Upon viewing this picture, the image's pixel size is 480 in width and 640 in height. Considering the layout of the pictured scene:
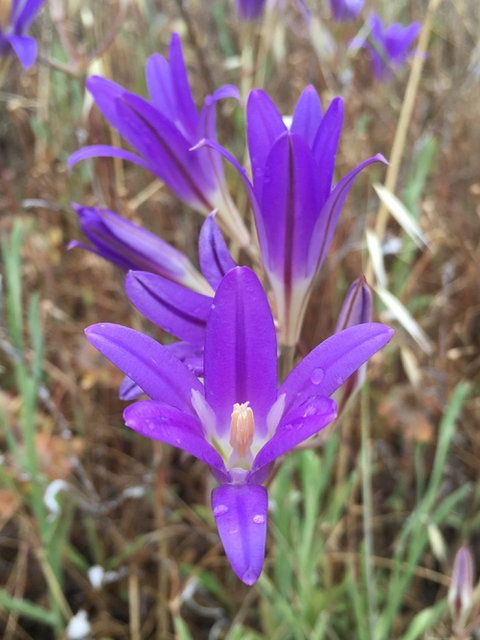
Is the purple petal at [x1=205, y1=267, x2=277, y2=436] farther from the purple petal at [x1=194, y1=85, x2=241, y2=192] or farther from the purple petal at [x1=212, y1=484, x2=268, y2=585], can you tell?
the purple petal at [x1=194, y1=85, x2=241, y2=192]

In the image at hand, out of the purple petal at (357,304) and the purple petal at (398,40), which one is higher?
the purple petal at (398,40)

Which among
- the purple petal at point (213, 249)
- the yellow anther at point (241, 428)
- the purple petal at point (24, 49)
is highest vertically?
the purple petal at point (24, 49)

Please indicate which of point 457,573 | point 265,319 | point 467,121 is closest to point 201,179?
point 265,319

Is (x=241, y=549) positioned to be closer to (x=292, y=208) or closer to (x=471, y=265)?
(x=292, y=208)

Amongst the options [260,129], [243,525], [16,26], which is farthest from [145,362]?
[16,26]

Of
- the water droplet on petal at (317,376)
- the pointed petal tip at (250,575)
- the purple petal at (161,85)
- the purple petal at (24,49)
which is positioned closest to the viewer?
the pointed petal tip at (250,575)

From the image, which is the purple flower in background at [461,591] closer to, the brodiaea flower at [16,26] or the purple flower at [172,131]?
the purple flower at [172,131]

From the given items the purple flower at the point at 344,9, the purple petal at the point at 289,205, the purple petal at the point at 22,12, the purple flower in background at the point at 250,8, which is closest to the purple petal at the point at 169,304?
the purple petal at the point at 289,205

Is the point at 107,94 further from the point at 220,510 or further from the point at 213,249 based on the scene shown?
the point at 220,510
